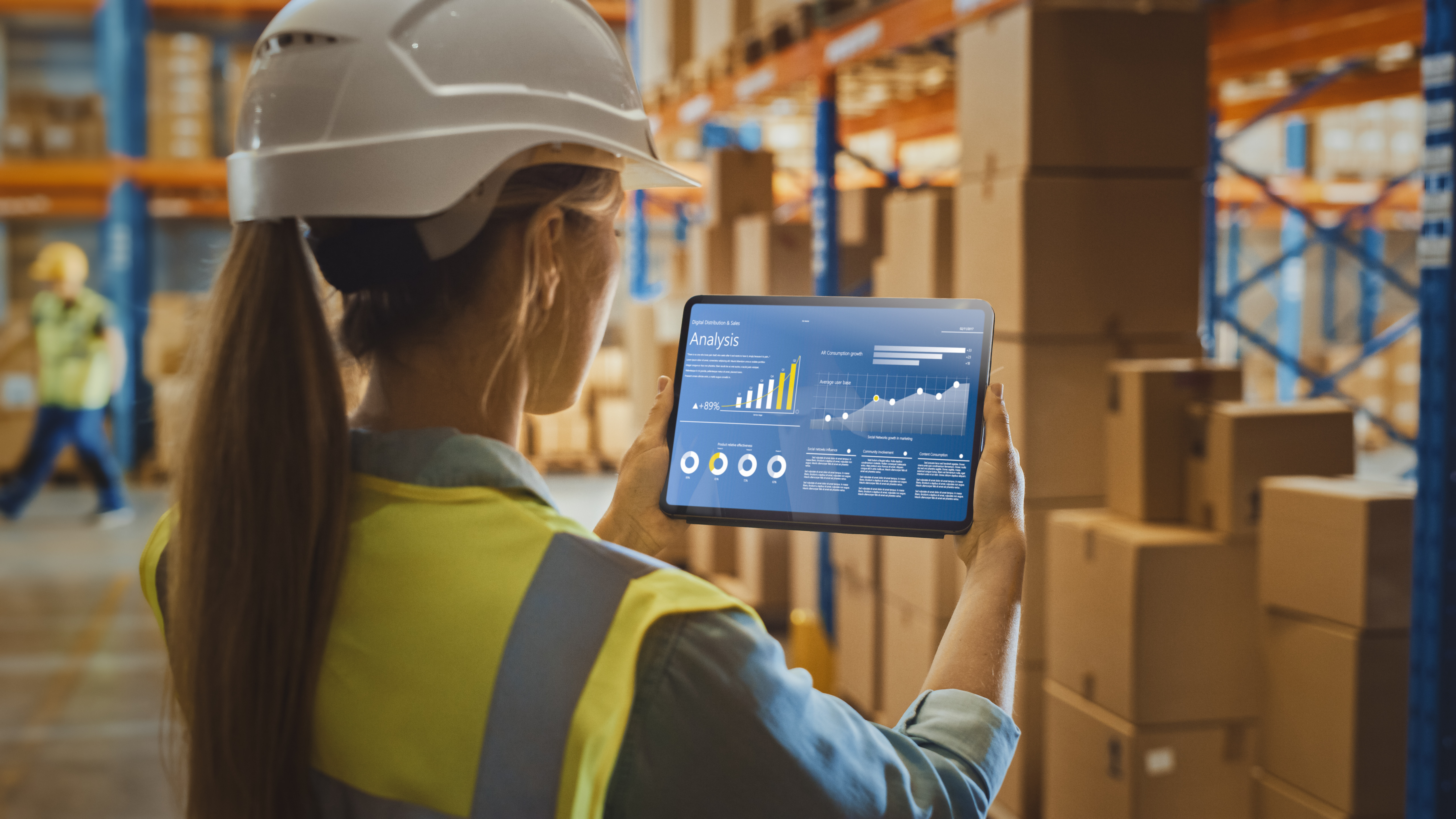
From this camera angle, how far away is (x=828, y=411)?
1.26 meters

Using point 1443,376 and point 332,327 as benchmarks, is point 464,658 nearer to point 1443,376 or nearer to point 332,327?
point 332,327

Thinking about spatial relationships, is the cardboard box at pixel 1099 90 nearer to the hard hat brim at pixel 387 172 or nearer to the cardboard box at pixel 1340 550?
the cardboard box at pixel 1340 550

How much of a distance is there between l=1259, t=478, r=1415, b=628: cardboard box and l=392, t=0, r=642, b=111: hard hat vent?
209 centimetres

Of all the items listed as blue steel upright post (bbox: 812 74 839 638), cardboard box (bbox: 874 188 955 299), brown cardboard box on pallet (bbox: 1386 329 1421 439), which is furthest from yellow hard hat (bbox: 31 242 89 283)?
brown cardboard box on pallet (bbox: 1386 329 1421 439)

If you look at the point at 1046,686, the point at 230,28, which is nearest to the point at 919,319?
the point at 1046,686

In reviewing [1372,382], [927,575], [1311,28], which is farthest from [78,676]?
[1372,382]

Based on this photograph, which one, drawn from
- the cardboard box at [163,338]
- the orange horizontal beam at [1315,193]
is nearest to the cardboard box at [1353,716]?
the orange horizontal beam at [1315,193]

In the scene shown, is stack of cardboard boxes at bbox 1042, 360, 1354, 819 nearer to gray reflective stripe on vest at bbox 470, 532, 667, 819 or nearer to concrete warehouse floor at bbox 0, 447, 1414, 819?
concrete warehouse floor at bbox 0, 447, 1414, 819

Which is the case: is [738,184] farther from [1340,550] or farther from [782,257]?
[1340,550]

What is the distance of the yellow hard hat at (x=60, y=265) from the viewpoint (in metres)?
8.90

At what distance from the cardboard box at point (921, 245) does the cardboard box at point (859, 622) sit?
0.92 metres

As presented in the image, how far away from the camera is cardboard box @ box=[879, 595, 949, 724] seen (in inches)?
148

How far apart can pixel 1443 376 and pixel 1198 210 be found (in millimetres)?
1155

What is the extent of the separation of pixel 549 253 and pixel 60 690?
5041mm
